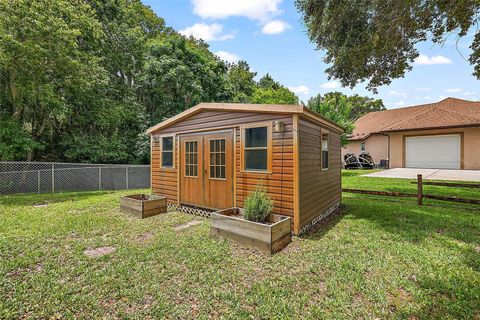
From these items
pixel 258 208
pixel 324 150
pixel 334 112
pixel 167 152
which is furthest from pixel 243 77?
pixel 258 208

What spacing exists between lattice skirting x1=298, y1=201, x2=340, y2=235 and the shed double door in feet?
5.58

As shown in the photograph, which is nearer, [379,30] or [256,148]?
[256,148]

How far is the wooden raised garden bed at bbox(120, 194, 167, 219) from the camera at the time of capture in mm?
5786

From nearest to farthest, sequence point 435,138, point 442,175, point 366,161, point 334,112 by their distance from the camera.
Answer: point 442,175, point 334,112, point 435,138, point 366,161

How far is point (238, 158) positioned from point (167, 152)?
2.71m

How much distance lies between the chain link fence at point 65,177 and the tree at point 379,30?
31.9 ft

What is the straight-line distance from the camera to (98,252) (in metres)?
3.76

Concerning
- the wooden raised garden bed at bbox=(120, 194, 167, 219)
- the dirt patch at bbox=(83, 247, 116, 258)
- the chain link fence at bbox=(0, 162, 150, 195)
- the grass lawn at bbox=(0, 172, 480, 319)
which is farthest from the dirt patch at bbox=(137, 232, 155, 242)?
the chain link fence at bbox=(0, 162, 150, 195)

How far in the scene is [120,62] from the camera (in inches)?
602

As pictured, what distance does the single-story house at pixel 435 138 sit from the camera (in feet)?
49.0

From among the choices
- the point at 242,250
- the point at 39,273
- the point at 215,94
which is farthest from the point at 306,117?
the point at 215,94

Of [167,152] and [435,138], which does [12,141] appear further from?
[435,138]

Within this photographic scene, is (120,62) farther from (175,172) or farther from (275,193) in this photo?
(275,193)

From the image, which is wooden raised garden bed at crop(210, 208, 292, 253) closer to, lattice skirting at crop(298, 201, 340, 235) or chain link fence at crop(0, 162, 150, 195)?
lattice skirting at crop(298, 201, 340, 235)
